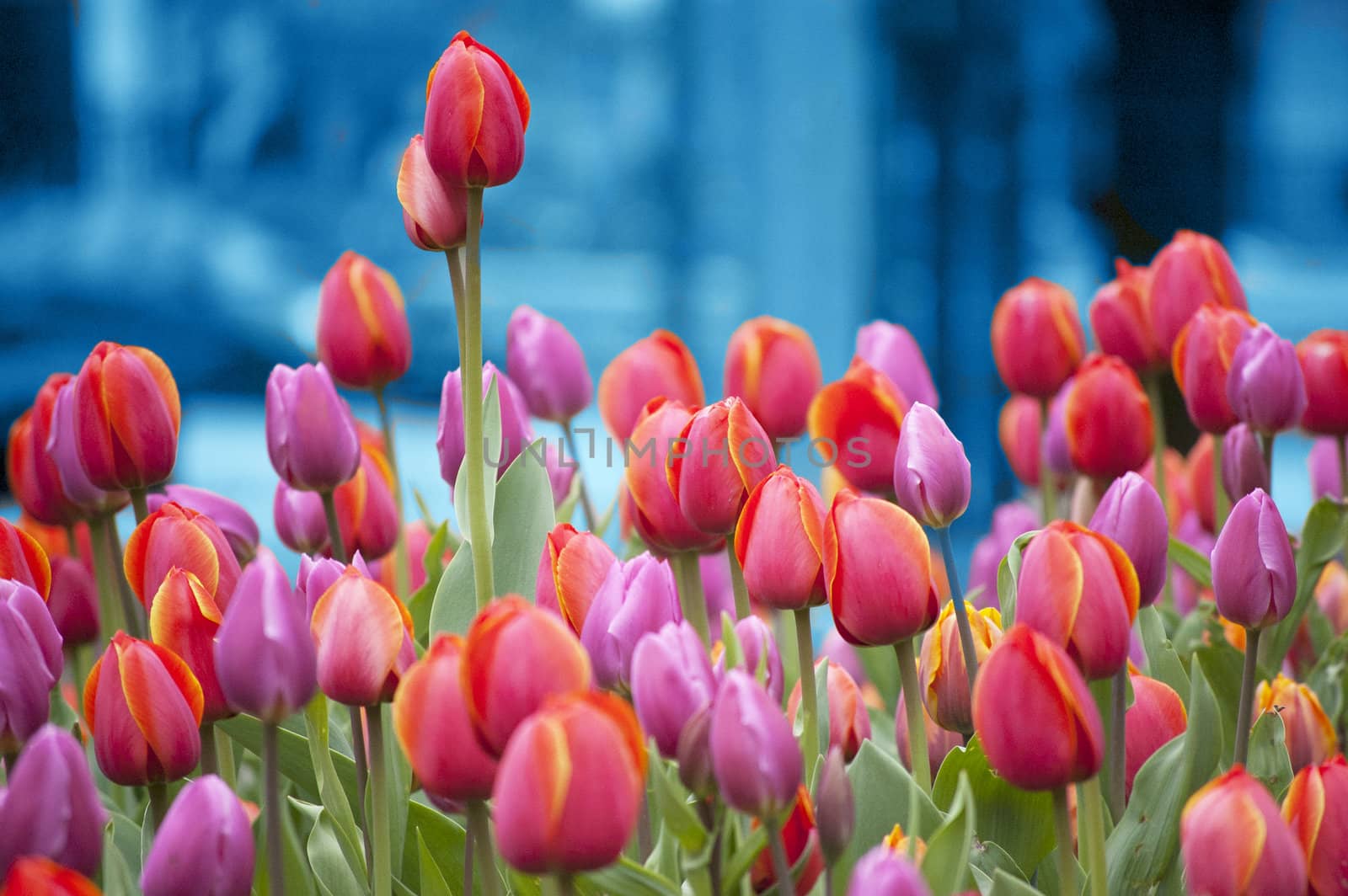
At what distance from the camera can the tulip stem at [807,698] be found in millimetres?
A: 413

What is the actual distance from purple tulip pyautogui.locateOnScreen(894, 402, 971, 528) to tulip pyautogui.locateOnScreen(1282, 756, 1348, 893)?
0.13m

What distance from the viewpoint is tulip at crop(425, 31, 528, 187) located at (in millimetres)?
401

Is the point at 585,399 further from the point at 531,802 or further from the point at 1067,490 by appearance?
the point at 531,802

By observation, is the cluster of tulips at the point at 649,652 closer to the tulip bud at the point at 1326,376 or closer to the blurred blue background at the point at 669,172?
the tulip bud at the point at 1326,376

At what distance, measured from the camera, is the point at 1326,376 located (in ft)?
2.00

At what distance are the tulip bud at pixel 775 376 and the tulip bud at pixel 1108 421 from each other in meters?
0.12

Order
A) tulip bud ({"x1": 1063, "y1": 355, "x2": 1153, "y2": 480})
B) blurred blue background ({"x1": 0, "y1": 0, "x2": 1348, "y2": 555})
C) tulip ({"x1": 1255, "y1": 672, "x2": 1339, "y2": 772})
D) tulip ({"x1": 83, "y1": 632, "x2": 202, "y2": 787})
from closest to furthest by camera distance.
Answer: tulip ({"x1": 83, "y1": 632, "x2": 202, "y2": 787}) → tulip ({"x1": 1255, "y1": 672, "x2": 1339, "y2": 772}) → tulip bud ({"x1": 1063, "y1": 355, "x2": 1153, "y2": 480}) → blurred blue background ({"x1": 0, "y1": 0, "x2": 1348, "y2": 555})

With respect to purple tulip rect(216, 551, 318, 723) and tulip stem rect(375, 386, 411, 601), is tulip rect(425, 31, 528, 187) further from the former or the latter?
tulip stem rect(375, 386, 411, 601)

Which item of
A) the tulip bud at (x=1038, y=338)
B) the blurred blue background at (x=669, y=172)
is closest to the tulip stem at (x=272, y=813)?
the tulip bud at (x=1038, y=338)

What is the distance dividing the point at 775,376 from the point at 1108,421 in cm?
15

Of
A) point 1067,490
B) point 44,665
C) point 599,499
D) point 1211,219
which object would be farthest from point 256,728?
point 1211,219

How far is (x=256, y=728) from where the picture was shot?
Answer: 444 mm

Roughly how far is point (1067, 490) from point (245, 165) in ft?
7.82

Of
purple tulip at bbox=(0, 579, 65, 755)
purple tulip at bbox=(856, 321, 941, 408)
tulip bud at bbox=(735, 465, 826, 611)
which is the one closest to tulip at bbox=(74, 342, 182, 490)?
purple tulip at bbox=(0, 579, 65, 755)
